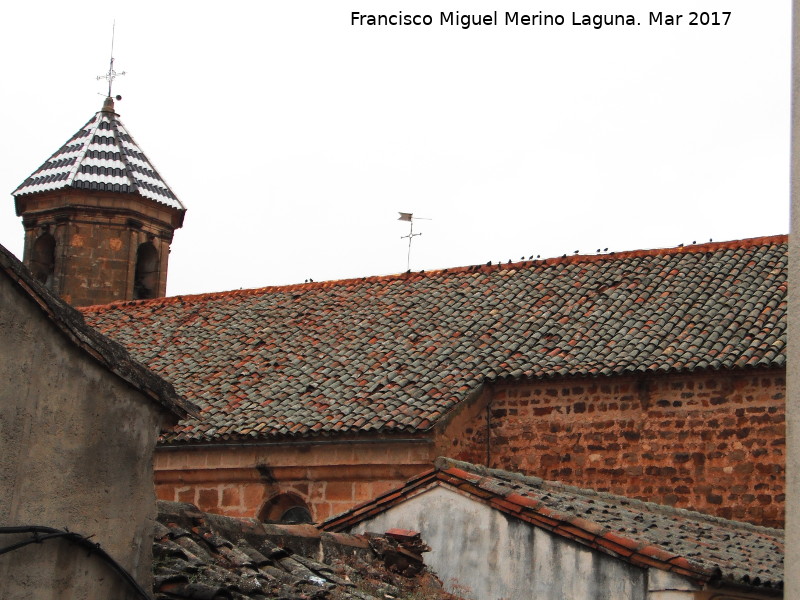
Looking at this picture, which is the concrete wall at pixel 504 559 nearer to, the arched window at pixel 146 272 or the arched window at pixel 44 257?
the arched window at pixel 146 272

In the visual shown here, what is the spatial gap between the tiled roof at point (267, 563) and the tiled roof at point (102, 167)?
58.6 ft

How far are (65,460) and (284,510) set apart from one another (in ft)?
41.4

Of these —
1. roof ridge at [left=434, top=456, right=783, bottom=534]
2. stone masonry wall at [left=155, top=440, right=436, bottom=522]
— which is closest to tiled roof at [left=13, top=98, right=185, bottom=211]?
stone masonry wall at [left=155, top=440, right=436, bottom=522]

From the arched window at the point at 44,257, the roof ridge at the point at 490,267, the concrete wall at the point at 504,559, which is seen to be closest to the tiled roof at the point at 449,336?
the roof ridge at the point at 490,267

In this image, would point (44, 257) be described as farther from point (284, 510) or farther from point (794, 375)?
point (794, 375)

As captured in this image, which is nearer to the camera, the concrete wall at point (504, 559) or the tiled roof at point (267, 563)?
the tiled roof at point (267, 563)

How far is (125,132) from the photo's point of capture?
29672mm

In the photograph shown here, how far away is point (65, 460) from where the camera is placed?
20.7 ft

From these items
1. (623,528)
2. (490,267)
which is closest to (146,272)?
(490,267)

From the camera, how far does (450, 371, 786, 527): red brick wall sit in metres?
16.5

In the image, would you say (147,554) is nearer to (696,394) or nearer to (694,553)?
(694,553)

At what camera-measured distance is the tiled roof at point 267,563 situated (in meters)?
7.99

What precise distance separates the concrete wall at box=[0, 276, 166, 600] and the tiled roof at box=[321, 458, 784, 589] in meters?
5.46

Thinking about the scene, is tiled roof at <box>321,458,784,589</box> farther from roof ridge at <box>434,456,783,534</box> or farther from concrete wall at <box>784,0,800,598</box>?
concrete wall at <box>784,0,800,598</box>
